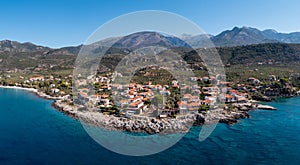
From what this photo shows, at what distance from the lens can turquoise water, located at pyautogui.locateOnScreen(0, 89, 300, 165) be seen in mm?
8883

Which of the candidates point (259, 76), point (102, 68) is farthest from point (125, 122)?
point (102, 68)

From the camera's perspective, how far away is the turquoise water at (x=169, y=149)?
29.1 feet

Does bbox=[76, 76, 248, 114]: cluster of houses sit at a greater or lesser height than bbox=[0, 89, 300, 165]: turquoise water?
greater

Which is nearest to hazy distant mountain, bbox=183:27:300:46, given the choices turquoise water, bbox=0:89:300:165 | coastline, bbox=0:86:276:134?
coastline, bbox=0:86:276:134

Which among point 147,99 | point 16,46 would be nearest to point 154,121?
point 147,99

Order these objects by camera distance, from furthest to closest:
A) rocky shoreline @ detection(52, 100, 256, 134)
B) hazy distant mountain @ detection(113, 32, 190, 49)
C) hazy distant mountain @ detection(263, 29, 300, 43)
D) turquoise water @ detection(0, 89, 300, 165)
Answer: hazy distant mountain @ detection(263, 29, 300, 43) → hazy distant mountain @ detection(113, 32, 190, 49) → rocky shoreline @ detection(52, 100, 256, 134) → turquoise water @ detection(0, 89, 300, 165)

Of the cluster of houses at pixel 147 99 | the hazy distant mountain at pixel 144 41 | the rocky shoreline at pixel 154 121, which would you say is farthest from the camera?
the hazy distant mountain at pixel 144 41

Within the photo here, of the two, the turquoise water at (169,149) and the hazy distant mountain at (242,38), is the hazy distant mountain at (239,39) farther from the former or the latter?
the turquoise water at (169,149)

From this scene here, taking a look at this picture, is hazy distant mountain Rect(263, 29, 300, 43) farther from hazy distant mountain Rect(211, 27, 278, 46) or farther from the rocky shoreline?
the rocky shoreline

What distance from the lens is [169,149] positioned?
9852 millimetres

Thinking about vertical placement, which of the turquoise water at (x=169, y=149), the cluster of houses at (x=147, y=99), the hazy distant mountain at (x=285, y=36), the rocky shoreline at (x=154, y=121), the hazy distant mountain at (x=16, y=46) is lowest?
the turquoise water at (x=169, y=149)

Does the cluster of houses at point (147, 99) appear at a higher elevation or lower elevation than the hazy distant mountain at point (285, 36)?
lower

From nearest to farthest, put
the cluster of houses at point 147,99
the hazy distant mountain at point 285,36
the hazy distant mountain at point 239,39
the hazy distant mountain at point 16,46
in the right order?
the cluster of houses at point 147,99 < the hazy distant mountain at point 16,46 < the hazy distant mountain at point 239,39 < the hazy distant mountain at point 285,36

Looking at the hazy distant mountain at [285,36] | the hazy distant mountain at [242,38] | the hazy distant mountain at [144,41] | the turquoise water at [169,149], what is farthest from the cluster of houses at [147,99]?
the hazy distant mountain at [285,36]
